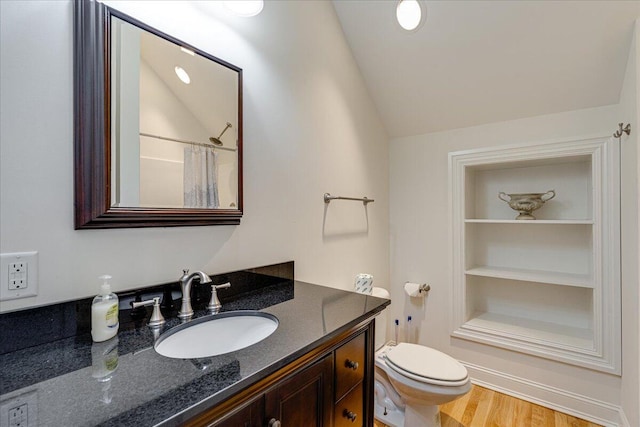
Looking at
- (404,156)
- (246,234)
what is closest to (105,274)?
(246,234)

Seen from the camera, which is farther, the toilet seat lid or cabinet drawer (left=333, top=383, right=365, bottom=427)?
the toilet seat lid

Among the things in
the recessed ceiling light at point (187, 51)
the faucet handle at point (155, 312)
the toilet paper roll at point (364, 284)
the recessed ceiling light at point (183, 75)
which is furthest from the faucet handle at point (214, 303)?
the toilet paper roll at point (364, 284)

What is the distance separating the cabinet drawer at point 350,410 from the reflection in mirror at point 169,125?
2.79 ft

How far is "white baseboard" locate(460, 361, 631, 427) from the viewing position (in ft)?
5.78

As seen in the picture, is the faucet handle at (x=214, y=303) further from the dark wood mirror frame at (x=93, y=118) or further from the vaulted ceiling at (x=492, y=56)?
the vaulted ceiling at (x=492, y=56)

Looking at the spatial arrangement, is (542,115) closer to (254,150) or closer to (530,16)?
(530,16)

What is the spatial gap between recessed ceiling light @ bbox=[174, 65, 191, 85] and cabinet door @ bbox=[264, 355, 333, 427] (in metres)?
1.09

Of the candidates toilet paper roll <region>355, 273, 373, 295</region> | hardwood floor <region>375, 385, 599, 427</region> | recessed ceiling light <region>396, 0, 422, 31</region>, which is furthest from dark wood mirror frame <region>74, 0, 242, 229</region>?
hardwood floor <region>375, 385, 599, 427</region>

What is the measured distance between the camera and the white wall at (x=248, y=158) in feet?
2.57

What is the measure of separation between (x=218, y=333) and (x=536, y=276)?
2058 millimetres

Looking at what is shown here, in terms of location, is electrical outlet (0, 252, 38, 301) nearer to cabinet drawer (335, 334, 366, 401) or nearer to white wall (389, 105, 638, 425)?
cabinet drawer (335, 334, 366, 401)

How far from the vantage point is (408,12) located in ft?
4.76

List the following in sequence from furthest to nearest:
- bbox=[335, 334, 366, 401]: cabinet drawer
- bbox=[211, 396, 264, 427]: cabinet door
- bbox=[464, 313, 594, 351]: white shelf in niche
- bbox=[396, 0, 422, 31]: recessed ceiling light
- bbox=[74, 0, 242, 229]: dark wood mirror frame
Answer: bbox=[464, 313, 594, 351]: white shelf in niche
bbox=[396, 0, 422, 31]: recessed ceiling light
bbox=[335, 334, 366, 401]: cabinet drawer
bbox=[74, 0, 242, 229]: dark wood mirror frame
bbox=[211, 396, 264, 427]: cabinet door

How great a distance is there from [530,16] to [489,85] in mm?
422
